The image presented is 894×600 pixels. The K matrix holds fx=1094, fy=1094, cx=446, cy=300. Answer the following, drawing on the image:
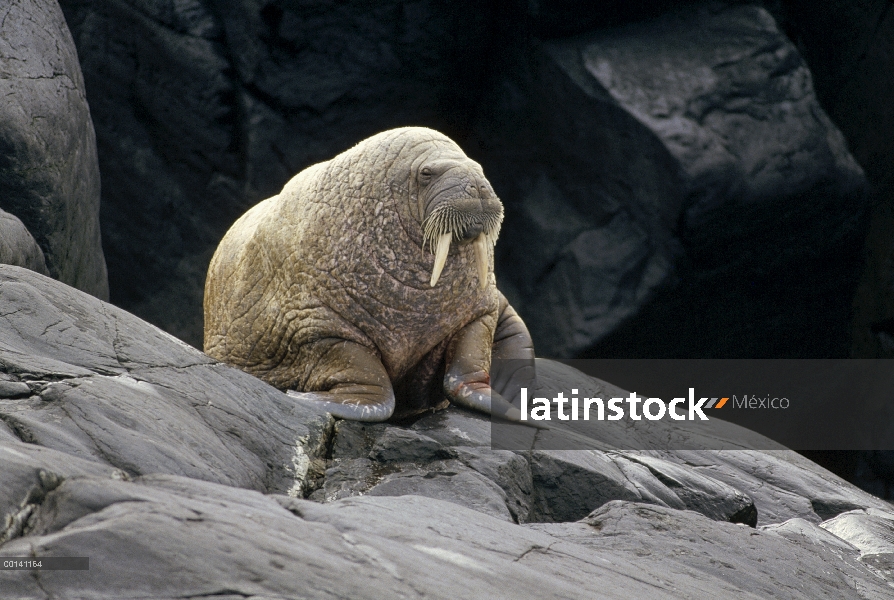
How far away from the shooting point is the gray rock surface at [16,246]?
6059 mm

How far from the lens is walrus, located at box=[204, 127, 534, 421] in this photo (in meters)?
6.04

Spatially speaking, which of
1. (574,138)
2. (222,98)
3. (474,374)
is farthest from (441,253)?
(222,98)

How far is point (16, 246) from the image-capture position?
6238 millimetres

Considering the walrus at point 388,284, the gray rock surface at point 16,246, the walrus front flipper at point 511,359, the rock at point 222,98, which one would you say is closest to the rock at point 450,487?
the walrus at point 388,284

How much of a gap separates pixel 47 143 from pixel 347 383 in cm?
313

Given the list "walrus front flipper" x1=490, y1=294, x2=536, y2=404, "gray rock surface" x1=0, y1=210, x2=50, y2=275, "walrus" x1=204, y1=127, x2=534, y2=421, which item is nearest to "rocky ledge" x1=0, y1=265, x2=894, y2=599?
"walrus" x1=204, y1=127, x2=534, y2=421

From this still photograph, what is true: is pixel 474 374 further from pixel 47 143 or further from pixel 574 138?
pixel 574 138

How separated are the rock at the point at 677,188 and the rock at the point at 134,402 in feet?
18.7

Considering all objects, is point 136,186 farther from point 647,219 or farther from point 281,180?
point 647,219

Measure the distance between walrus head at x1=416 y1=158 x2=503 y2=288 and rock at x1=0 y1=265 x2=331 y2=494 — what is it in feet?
4.06

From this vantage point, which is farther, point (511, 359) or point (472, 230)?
point (511, 359)

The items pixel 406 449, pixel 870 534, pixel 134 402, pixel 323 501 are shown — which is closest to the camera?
pixel 134 402
